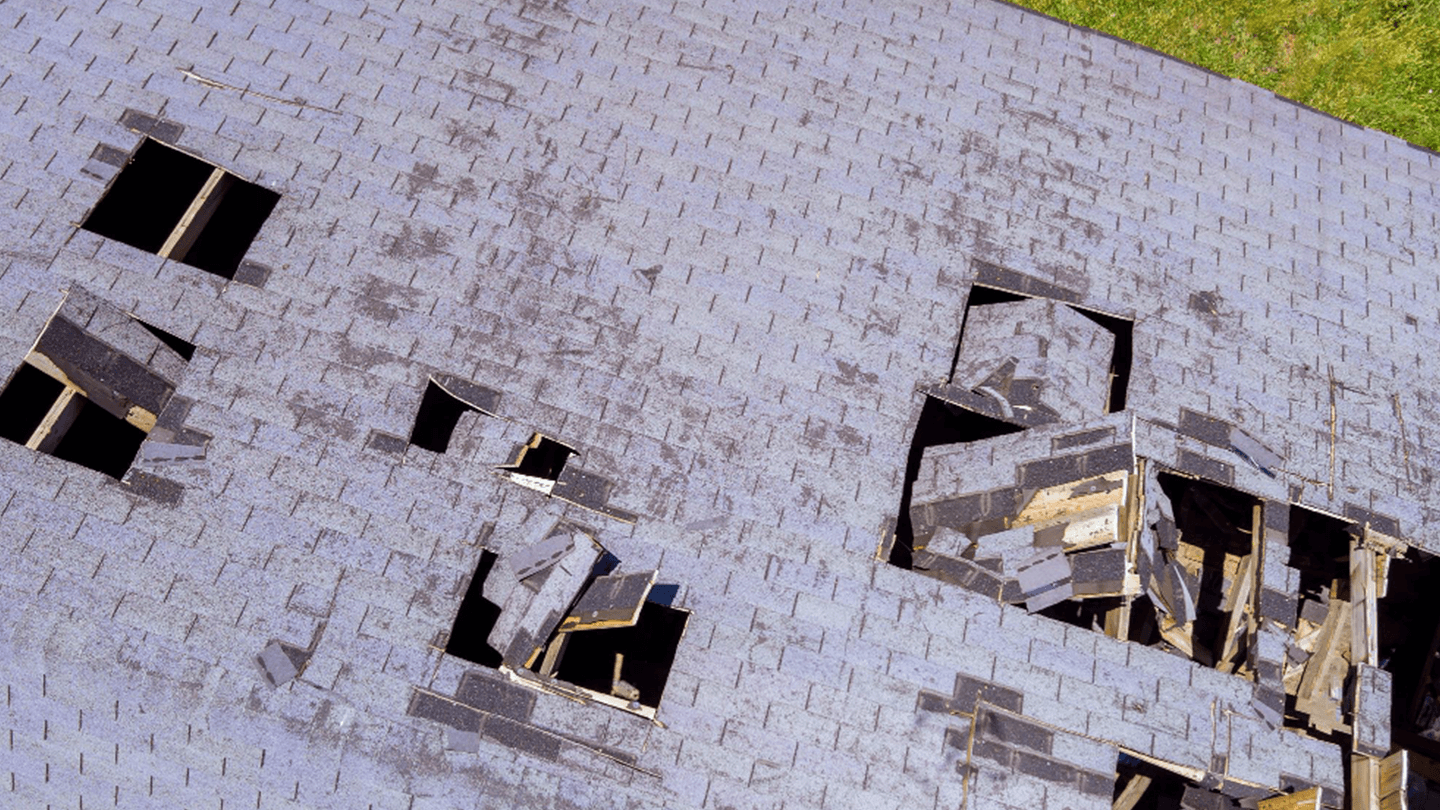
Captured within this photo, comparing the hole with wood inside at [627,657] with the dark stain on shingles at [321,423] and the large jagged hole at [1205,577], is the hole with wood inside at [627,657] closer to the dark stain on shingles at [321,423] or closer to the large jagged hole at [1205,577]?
the dark stain on shingles at [321,423]

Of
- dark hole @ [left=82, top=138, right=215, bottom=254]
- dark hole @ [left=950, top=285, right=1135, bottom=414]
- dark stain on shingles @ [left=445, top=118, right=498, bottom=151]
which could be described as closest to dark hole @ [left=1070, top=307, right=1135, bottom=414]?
dark hole @ [left=950, top=285, right=1135, bottom=414]

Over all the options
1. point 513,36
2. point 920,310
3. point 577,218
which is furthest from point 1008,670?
point 513,36

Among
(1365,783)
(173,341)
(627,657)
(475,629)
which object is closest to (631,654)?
(627,657)

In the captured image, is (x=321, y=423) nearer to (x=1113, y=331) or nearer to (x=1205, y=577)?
(x=1113, y=331)

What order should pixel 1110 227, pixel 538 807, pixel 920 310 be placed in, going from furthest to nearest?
pixel 1110 227
pixel 920 310
pixel 538 807

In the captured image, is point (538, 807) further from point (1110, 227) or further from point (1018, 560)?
point (1110, 227)

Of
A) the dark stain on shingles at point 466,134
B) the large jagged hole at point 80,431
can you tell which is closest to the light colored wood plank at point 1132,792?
the dark stain on shingles at point 466,134
